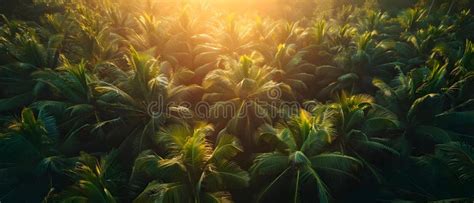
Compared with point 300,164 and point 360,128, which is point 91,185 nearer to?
point 300,164

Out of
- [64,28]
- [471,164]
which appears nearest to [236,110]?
[471,164]

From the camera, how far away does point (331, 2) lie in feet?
100.0

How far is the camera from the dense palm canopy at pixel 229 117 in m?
8.50

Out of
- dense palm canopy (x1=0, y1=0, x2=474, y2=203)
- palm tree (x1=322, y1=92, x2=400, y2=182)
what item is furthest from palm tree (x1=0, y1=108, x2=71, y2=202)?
palm tree (x1=322, y1=92, x2=400, y2=182)

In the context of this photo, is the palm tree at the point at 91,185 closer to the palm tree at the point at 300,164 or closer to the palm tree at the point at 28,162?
the palm tree at the point at 28,162

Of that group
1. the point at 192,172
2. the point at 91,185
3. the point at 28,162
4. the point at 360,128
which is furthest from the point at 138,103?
the point at 360,128

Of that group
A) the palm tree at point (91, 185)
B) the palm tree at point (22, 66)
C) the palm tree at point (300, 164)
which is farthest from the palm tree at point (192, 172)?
the palm tree at point (22, 66)

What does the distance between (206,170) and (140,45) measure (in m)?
10.1

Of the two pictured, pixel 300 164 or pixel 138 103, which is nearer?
pixel 300 164

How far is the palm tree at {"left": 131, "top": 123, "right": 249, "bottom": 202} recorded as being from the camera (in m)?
7.83

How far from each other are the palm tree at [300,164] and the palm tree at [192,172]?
877mm

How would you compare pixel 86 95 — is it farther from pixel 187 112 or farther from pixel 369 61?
pixel 369 61

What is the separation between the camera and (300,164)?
329 inches

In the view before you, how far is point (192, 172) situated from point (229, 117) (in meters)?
4.04
